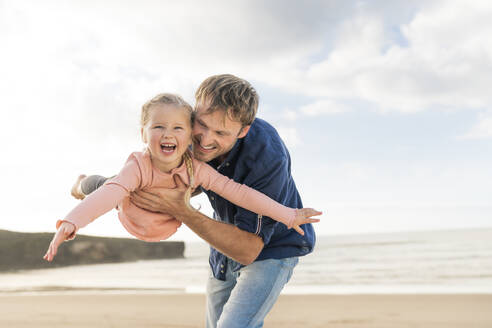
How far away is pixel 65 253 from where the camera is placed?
17547 mm

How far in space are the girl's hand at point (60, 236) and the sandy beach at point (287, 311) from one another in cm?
392

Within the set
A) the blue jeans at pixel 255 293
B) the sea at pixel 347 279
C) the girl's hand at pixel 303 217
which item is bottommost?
the sea at pixel 347 279

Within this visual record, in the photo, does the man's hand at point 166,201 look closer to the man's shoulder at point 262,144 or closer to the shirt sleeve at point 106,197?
the shirt sleeve at point 106,197

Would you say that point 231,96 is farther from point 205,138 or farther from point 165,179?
point 165,179

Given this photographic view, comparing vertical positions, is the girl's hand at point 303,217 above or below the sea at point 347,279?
above

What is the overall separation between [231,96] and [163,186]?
1.94 ft

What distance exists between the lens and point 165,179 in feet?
7.98

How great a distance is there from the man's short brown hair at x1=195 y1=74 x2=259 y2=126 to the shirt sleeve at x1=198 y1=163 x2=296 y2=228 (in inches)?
12.4

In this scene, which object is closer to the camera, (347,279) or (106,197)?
(106,197)

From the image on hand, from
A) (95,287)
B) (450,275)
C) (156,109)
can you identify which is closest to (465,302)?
(450,275)

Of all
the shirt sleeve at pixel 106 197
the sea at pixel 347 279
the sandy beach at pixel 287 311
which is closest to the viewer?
the shirt sleeve at pixel 106 197

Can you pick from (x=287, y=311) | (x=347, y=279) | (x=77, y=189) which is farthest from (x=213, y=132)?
(x=347, y=279)

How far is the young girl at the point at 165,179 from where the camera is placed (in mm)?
2311

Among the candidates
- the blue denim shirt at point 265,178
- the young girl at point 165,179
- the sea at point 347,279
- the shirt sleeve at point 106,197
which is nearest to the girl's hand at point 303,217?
the young girl at point 165,179
